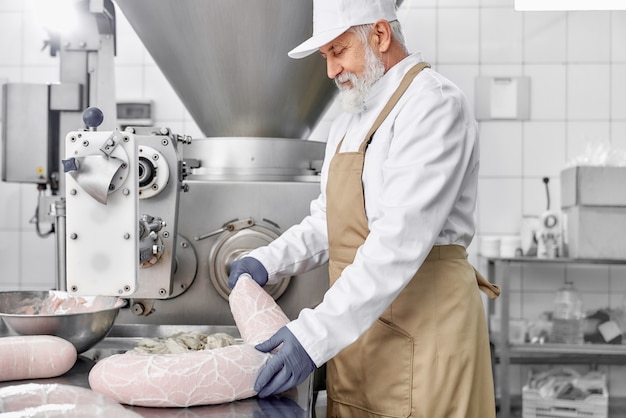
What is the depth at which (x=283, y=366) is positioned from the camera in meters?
1.06

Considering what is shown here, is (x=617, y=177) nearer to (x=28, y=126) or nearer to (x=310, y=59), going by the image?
(x=310, y=59)

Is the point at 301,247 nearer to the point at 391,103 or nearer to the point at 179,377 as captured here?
the point at 391,103

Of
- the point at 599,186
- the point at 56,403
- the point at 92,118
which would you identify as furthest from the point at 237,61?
the point at 599,186

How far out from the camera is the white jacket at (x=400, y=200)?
1152 millimetres

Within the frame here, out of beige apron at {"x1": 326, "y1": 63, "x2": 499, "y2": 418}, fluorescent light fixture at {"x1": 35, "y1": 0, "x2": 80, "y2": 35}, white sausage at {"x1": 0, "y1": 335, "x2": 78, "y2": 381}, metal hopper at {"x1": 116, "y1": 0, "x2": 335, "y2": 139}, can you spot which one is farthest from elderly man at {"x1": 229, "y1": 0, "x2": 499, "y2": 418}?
fluorescent light fixture at {"x1": 35, "y1": 0, "x2": 80, "y2": 35}

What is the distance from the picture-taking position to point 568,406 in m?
3.22

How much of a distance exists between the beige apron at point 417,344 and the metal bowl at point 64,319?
20.1 inches

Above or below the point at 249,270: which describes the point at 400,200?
above

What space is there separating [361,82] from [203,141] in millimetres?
510

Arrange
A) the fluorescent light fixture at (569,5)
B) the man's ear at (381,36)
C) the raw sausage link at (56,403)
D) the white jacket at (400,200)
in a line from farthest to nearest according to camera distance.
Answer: the fluorescent light fixture at (569,5)
the man's ear at (381,36)
the white jacket at (400,200)
the raw sausage link at (56,403)

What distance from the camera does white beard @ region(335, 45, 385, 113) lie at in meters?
1.46

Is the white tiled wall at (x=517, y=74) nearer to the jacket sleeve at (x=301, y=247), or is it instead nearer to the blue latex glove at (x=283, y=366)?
the jacket sleeve at (x=301, y=247)

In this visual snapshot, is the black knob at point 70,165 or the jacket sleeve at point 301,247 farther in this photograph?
the jacket sleeve at point 301,247

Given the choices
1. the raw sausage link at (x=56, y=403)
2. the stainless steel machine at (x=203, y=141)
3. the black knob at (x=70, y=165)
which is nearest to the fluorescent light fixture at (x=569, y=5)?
the stainless steel machine at (x=203, y=141)
